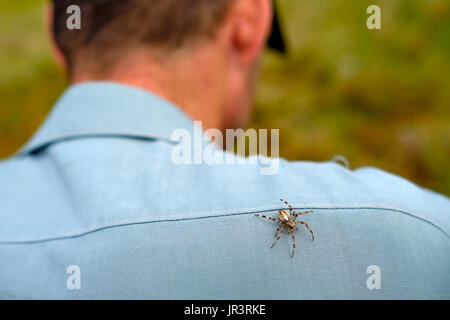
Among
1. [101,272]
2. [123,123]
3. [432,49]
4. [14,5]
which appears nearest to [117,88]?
[123,123]

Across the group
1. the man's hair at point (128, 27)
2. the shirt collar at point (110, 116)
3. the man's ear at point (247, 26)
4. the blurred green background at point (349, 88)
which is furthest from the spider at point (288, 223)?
the blurred green background at point (349, 88)

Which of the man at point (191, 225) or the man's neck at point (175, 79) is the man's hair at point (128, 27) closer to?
the man's neck at point (175, 79)

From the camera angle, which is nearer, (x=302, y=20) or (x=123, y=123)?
(x=123, y=123)

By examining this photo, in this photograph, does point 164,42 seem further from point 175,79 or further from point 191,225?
point 191,225

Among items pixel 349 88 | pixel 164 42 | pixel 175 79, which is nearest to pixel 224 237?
pixel 175 79

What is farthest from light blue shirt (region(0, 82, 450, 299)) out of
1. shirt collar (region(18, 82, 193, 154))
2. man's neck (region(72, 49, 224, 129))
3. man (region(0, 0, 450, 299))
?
man's neck (region(72, 49, 224, 129))

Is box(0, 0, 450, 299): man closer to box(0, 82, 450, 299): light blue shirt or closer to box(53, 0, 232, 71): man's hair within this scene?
box(0, 82, 450, 299): light blue shirt

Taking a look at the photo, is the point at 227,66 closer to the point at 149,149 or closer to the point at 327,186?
the point at 149,149
